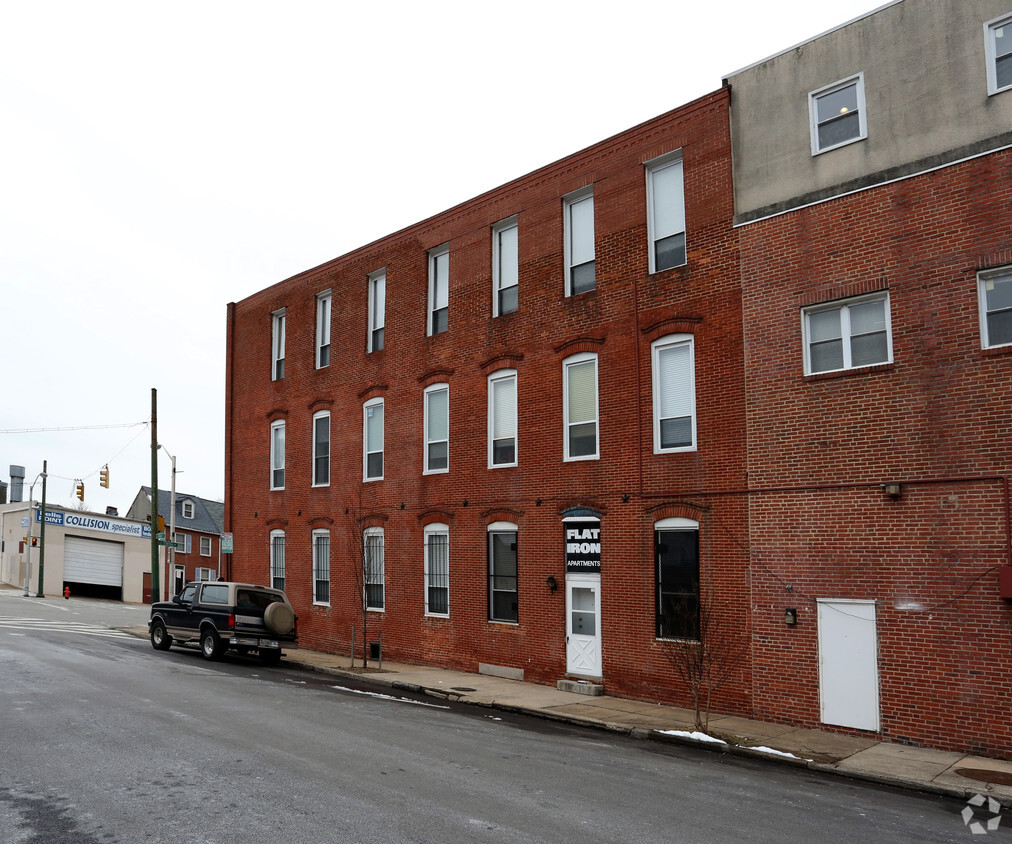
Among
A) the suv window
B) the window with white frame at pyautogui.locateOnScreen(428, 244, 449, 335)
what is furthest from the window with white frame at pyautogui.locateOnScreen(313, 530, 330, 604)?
the window with white frame at pyautogui.locateOnScreen(428, 244, 449, 335)

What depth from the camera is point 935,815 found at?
9305 millimetres

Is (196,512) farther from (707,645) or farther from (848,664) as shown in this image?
(848,664)

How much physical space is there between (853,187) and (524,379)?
7841 millimetres

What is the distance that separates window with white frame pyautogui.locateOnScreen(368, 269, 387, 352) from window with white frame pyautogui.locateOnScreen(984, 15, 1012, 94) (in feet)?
49.0

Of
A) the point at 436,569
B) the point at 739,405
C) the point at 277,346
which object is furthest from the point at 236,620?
the point at 739,405

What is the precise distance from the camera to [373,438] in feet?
77.7

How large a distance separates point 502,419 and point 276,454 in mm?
10040

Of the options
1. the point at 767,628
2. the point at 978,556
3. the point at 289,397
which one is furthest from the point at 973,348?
the point at 289,397

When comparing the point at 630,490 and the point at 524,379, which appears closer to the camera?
the point at 630,490

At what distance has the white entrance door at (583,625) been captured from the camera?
17.4 meters

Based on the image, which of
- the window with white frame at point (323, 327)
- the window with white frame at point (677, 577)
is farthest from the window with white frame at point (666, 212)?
the window with white frame at point (323, 327)

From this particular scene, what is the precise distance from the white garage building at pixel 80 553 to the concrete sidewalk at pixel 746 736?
4446cm

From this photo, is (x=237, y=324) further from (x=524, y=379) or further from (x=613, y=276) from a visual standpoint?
(x=613, y=276)

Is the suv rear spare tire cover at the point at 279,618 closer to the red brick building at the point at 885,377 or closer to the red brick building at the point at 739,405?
the red brick building at the point at 739,405
